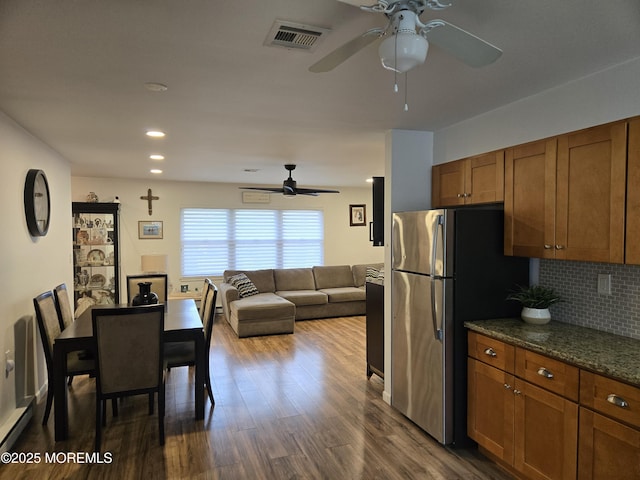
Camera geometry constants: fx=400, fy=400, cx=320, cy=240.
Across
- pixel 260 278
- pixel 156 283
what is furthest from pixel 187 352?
pixel 260 278

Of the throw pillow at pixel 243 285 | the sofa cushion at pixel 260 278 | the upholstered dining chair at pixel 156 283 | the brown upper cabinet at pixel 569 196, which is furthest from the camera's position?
the sofa cushion at pixel 260 278

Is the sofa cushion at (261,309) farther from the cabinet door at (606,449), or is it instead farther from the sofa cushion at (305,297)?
the cabinet door at (606,449)

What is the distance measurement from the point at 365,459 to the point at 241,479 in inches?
32.1

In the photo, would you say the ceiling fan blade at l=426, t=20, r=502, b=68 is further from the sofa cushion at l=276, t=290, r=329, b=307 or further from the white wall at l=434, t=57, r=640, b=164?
the sofa cushion at l=276, t=290, r=329, b=307

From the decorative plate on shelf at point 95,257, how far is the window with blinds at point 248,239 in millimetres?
1379

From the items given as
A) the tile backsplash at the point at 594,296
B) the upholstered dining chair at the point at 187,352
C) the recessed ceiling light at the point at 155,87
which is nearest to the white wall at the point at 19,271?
the upholstered dining chair at the point at 187,352

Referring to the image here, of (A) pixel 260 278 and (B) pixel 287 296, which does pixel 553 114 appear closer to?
(B) pixel 287 296

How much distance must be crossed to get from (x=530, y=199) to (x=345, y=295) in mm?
4792

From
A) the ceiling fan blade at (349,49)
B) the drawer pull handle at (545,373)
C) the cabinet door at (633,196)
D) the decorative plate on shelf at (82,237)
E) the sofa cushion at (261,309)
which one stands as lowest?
the sofa cushion at (261,309)

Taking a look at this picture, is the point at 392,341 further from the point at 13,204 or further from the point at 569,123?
the point at 13,204

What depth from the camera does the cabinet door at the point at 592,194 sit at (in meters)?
2.12

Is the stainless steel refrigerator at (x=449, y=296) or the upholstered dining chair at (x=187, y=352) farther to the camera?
the upholstered dining chair at (x=187, y=352)

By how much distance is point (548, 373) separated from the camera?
2.16 meters

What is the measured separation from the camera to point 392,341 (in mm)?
3439
